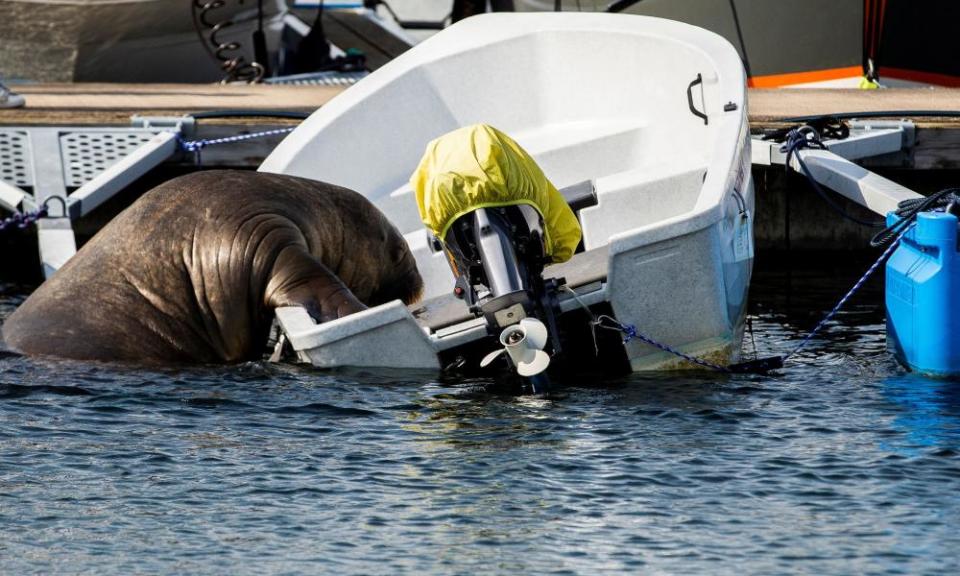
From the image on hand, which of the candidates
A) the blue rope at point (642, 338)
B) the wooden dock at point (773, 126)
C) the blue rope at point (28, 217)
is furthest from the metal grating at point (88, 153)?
the blue rope at point (642, 338)

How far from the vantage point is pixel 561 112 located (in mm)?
9414

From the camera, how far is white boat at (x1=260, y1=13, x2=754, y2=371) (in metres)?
6.21

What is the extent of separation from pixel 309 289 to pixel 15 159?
395cm

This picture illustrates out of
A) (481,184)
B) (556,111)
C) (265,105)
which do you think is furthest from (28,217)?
(481,184)

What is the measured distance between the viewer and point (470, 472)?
5.28 m

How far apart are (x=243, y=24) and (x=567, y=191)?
33.7 ft

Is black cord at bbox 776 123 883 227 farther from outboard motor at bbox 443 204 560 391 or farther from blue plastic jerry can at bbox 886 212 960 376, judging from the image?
outboard motor at bbox 443 204 560 391

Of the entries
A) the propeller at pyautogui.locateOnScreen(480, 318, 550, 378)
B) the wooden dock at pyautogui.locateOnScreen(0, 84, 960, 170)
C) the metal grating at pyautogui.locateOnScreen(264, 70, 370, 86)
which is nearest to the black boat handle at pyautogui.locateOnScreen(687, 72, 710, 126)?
the wooden dock at pyautogui.locateOnScreen(0, 84, 960, 170)

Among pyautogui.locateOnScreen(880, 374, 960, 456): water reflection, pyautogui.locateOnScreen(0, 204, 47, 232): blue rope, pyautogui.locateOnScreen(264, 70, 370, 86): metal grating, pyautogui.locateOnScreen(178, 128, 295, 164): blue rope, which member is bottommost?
pyautogui.locateOnScreen(880, 374, 960, 456): water reflection

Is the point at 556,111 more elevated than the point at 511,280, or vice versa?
the point at 556,111

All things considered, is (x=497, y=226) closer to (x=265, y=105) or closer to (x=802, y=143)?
(x=802, y=143)

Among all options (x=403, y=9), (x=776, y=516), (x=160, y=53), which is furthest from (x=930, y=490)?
(x=403, y=9)

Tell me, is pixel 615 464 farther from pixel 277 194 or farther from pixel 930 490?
pixel 277 194

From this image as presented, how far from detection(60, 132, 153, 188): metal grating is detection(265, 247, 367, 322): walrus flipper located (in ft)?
10.6
